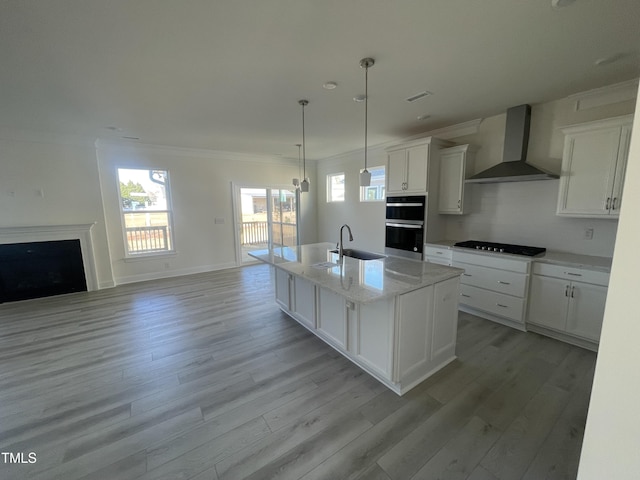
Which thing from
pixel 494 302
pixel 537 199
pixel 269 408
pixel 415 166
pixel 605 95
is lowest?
pixel 269 408

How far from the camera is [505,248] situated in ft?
10.6

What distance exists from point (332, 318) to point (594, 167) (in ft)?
10.0

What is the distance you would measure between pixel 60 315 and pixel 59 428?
2.54 metres

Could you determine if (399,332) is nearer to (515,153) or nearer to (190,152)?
(515,153)

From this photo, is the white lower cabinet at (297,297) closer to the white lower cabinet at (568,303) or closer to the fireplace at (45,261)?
the white lower cabinet at (568,303)

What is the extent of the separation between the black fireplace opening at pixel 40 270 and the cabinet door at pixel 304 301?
4.08m

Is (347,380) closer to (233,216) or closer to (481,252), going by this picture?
(481,252)

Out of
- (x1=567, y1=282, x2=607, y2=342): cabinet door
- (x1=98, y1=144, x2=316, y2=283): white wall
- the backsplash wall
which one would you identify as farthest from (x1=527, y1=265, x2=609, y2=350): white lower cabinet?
(x1=98, y1=144, x2=316, y2=283): white wall

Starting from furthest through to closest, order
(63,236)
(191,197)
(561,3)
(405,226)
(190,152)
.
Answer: (191,197) → (190,152) → (63,236) → (405,226) → (561,3)

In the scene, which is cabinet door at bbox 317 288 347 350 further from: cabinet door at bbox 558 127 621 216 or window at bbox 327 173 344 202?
window at bbox 327 173 344 202

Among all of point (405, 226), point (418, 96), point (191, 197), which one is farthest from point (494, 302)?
point (191, 197)

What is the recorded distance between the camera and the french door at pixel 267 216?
624cm

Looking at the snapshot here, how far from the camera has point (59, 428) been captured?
5.86 feet

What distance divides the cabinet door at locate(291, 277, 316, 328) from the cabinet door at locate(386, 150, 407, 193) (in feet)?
7.35
